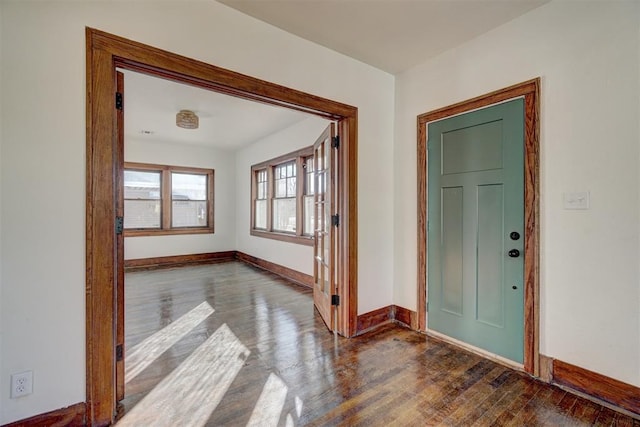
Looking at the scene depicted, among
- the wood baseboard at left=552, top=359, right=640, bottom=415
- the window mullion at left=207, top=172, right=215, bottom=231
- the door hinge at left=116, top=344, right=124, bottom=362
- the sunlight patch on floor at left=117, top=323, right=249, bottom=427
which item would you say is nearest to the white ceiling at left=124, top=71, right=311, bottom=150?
the window mullion at left=207, top=172, right=215, bottom=231

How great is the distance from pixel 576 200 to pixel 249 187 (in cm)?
570

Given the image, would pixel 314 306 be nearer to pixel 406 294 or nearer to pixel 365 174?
pixel 406 294

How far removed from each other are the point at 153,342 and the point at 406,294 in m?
2.44

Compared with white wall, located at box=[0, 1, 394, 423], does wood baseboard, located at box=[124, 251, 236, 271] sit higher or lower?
lower

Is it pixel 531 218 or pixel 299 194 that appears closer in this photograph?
pixel 531 218

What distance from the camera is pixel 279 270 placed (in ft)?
17.7

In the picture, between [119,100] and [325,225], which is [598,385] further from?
[119,100]

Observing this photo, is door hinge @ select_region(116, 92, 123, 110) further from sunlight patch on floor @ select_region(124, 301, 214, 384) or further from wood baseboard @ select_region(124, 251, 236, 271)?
wood baseboard @ select_region(124, 251, 236, 271)

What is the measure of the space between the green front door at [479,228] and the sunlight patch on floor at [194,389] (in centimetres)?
184

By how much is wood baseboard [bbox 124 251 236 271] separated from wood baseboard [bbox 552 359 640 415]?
20.5 ft

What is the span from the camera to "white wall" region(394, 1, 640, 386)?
175 cm

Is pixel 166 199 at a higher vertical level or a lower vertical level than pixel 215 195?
lower

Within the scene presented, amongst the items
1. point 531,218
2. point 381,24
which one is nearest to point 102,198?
point 381,24
